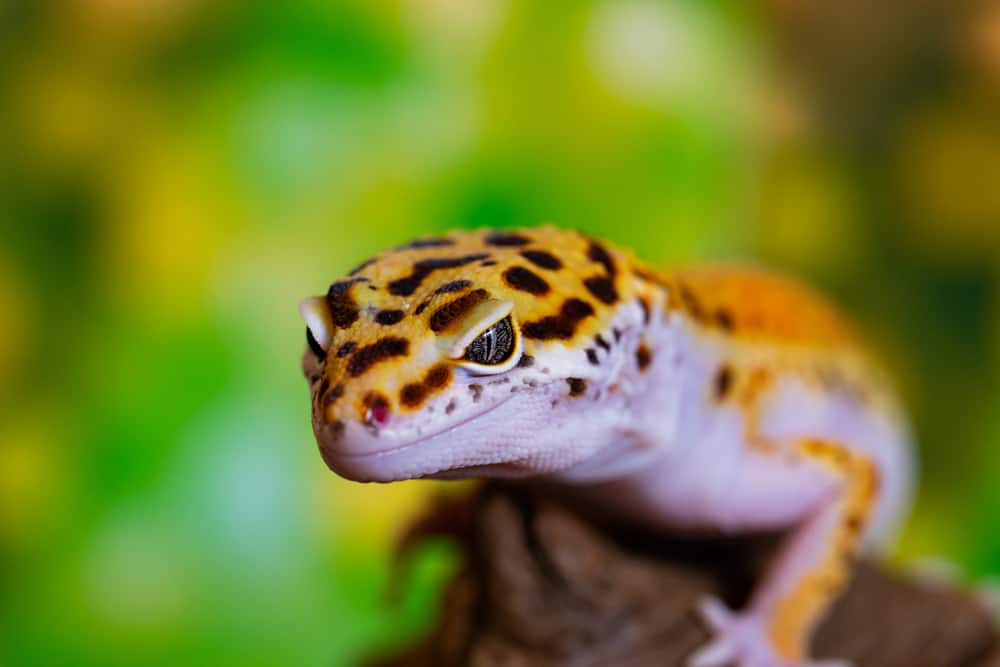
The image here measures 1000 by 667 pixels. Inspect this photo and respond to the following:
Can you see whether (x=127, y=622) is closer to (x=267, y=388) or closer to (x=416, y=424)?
(x=267, y=388)

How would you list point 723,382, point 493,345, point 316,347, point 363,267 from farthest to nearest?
point 723,382 < point 363,267 < point 316,347 < point 493,345

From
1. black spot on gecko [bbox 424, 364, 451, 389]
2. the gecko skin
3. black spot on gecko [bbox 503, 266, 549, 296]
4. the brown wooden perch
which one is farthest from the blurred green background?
black spot on gecko [bbox 424, 364, 451, 389]

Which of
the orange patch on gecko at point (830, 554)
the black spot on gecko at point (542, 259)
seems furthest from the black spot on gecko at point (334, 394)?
the orange patch on gecko at point (830, 554)

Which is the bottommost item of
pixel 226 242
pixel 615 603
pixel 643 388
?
pixel 615 603

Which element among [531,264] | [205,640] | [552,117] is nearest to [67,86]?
[552,117]

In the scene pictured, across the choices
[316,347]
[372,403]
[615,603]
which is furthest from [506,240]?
[615,603]

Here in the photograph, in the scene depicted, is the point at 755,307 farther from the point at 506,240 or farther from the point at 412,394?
the point at 412,394

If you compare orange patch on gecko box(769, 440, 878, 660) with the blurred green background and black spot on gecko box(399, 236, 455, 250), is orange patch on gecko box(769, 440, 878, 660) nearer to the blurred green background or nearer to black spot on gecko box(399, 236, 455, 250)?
black spot on gecko box(399, 236, 455, 250)

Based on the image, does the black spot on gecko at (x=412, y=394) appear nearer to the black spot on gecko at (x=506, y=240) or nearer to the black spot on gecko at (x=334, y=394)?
the black spot on gecko at (x=334, y=394)
